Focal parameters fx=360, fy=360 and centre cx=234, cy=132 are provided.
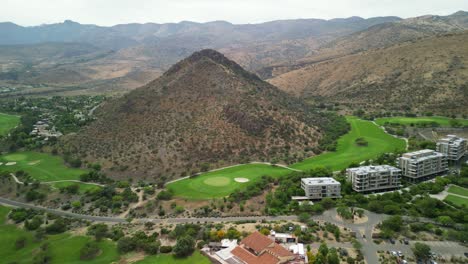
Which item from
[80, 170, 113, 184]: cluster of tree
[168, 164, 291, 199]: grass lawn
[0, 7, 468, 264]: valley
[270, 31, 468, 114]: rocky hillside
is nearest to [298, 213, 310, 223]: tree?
[0, 7, 468, 264]: valley

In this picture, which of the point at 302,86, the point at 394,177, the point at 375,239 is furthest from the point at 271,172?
the point at 302,86

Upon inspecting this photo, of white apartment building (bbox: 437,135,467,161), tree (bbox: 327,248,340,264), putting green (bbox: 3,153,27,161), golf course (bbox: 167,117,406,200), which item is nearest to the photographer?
tree (bbox: 327,248,340,264)

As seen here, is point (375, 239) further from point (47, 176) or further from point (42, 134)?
point (42, 134)

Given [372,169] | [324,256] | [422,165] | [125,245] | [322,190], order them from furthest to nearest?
[422,165], [372,169], [322,190], [125,245], [324,256]

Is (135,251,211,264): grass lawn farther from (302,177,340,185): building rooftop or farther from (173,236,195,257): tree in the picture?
(302,177,340,185): building rooftop

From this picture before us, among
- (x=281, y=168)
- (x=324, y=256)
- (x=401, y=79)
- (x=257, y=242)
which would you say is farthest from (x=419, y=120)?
(x=257, y=242)

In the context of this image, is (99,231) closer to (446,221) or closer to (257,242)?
(257,242)

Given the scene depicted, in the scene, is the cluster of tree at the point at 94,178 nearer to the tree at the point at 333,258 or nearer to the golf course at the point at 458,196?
the tree at the point at 333,258
